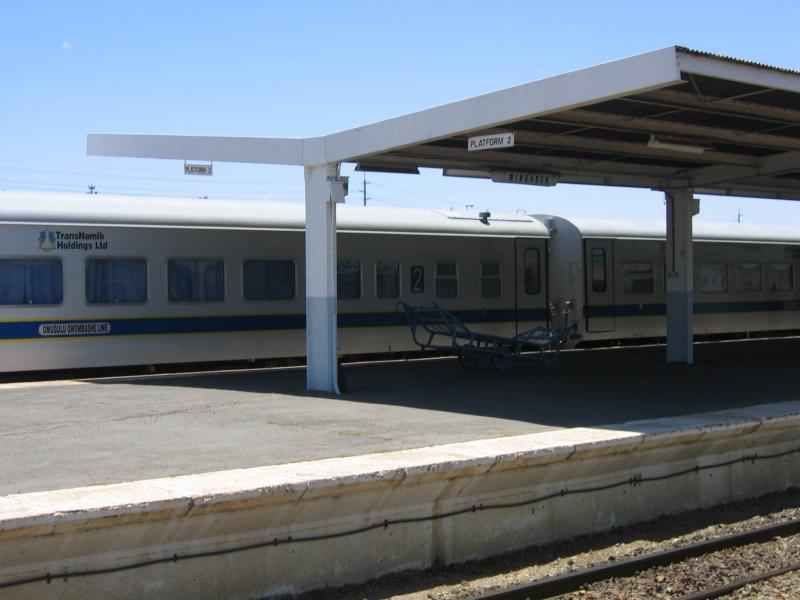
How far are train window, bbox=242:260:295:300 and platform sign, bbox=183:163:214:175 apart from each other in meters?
3.84

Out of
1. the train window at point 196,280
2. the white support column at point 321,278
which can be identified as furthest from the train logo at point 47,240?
the white support column at point 321,278

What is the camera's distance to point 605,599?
23.1 ft

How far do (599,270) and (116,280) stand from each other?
11163 millimetres

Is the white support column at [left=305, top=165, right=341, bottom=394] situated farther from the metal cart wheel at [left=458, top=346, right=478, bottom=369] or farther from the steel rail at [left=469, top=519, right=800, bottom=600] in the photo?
the steel rail at [left=469, top=519, right=800, bottom=600]

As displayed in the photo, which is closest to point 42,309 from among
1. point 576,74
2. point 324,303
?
point 324,303

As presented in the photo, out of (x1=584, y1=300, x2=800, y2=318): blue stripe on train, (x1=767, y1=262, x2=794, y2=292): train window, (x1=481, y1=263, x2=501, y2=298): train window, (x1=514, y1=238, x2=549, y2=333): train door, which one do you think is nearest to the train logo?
(x1=481, y1=263, x2=501, y2=298): train window

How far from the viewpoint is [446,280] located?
20.5 metres

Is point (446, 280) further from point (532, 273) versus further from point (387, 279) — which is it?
point (532, 273)

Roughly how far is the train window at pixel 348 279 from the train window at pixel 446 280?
1.95 meters

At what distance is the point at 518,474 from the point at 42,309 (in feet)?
33.1

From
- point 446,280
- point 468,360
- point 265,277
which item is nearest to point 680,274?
point 468,360

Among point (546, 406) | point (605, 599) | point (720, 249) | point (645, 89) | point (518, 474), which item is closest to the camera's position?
point (605, 599)

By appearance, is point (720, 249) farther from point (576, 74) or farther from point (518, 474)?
point (518, 474)

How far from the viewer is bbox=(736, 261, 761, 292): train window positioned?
26125 mm
